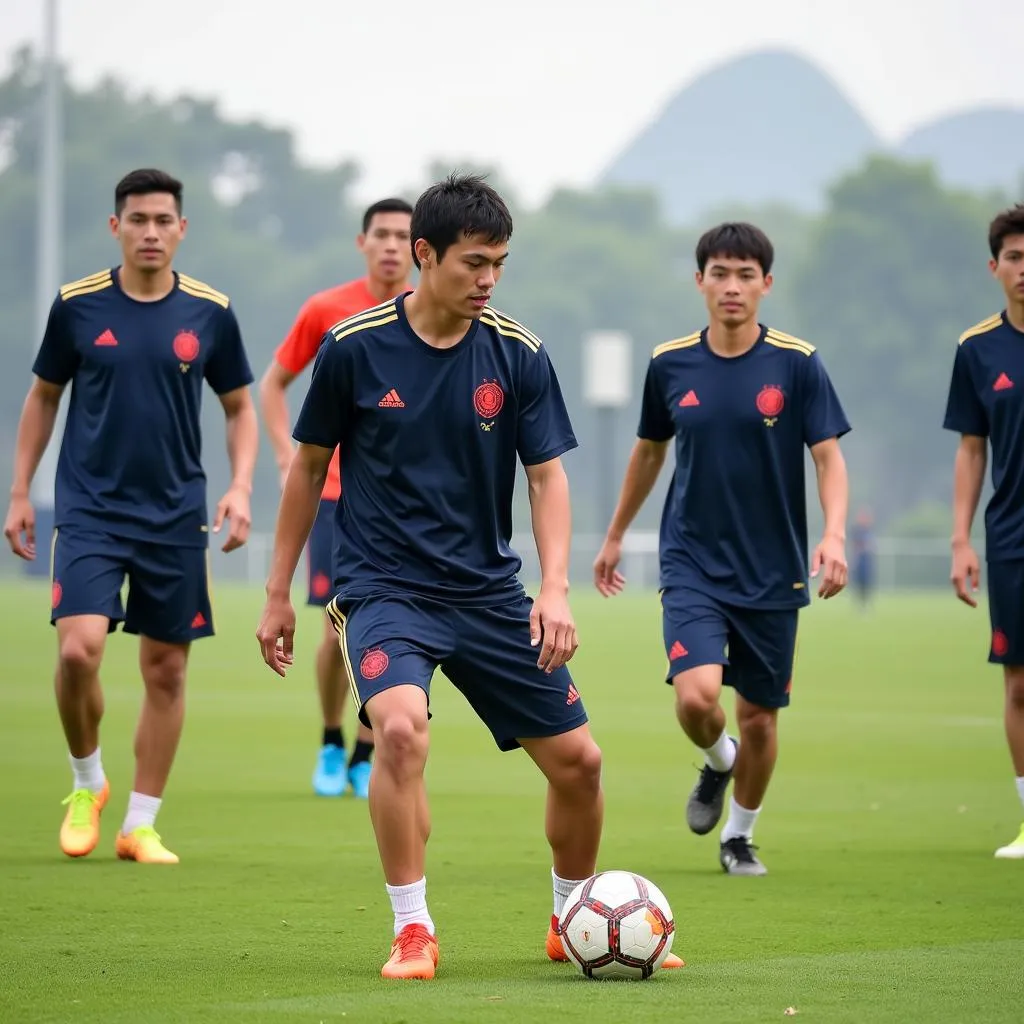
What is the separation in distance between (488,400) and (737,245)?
8.97 ft

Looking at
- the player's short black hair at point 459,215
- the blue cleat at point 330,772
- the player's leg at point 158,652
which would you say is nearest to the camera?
the player's short black hair at point 459,215

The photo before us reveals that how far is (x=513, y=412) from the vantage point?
6.43m

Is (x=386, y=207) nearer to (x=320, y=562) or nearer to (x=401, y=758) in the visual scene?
(x=320, y=562)

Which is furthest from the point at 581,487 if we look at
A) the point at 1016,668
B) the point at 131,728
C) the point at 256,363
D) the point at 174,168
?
the point at 1016,668

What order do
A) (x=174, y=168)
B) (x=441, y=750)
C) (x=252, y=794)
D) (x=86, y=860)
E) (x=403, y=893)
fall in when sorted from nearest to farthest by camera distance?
1. (x=403, y=893)
2. (x=86, y=860)
3. (x=252, y=794)
4. (x=441, y=750)
5. (x=174, y=168)

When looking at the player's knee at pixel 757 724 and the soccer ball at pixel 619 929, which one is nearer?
the soccer ball at pixel 619 929

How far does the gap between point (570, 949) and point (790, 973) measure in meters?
0.65

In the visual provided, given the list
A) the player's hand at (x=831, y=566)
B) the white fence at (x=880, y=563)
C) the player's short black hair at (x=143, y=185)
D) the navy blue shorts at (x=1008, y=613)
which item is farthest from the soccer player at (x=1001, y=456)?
the white fence at (x=880, y=563)

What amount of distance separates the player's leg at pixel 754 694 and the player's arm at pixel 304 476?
2815 mm

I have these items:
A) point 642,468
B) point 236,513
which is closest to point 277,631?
point 236,513

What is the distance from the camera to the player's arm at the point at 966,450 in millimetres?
9352

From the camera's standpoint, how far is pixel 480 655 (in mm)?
6273

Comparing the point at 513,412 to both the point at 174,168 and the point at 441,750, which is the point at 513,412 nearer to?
the point at 441,750

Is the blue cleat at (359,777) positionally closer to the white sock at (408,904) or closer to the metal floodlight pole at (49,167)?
the white sock at (408,904)
